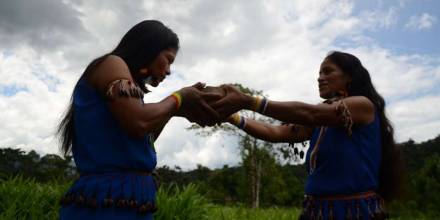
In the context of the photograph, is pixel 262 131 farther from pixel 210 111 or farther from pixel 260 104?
pixel 260 104

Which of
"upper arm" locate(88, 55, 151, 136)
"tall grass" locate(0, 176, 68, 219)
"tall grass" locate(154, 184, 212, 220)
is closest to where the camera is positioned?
"upper arm" locate(88, 55, 151, 136)

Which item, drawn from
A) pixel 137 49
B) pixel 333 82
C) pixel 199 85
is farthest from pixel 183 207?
pixel 137 49

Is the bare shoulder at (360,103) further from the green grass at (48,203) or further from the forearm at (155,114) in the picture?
the green grass at (48,203)

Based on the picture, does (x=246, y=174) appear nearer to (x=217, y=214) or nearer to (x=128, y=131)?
(x=217, y=214)

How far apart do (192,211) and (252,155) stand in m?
31.2

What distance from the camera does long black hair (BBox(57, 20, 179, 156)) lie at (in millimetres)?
2447

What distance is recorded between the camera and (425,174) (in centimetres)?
1753

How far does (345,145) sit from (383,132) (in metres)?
0.46

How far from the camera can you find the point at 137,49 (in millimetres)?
2443

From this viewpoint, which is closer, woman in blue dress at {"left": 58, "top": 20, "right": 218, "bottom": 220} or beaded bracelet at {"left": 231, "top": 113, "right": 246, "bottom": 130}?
woman in blue dress at {"left": 58, "top": 20, "right": 218, "bottom": 220}

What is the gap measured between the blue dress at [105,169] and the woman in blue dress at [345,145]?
105 cm

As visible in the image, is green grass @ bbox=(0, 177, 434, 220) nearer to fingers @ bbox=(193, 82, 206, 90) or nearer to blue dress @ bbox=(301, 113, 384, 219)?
fingers @ bbox=(193, 82, 206, 90)

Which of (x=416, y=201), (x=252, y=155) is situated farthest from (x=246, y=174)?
(x=416, y=201)

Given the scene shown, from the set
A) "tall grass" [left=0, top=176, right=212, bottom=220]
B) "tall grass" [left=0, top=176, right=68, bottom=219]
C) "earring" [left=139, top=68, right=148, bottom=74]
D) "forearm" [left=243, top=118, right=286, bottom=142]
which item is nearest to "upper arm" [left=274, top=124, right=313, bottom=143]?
"forearm" [left=243, top=118, right=286, bottom=142]
